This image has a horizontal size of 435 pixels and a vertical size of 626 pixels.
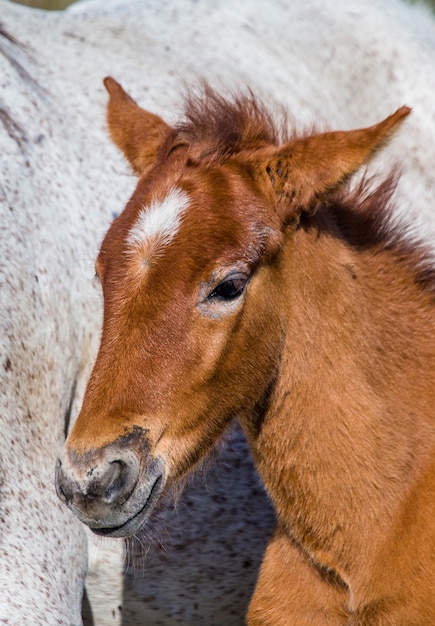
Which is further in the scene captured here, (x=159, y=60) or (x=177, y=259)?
(x=159, y=60)

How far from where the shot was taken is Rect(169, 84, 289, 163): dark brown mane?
3.16 m

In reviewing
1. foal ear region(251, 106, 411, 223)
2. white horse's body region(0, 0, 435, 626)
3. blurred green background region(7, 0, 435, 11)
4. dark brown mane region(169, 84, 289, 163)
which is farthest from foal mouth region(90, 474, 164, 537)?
blurred green background region(7, 0, 435, 11)

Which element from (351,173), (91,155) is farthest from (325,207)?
(91,155)

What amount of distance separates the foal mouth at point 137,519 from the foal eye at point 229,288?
0.53 metres

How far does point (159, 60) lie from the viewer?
488 cm

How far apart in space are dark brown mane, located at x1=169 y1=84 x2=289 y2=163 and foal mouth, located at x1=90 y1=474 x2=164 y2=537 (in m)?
0.99

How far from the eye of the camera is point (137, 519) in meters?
2.83

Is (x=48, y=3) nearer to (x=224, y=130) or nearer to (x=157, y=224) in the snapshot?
(x=224, y=130)

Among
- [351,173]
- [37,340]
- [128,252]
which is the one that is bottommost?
[37,340]

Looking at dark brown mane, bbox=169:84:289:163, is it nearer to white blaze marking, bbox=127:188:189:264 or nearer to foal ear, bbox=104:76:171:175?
foal ear, bbox=104:76:171:175

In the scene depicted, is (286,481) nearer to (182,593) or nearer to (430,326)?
(430,326)

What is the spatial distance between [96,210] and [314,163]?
1.37m

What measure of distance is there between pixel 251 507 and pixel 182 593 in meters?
0.43

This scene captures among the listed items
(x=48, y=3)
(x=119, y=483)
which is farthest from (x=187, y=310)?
(x=48, y=3)
